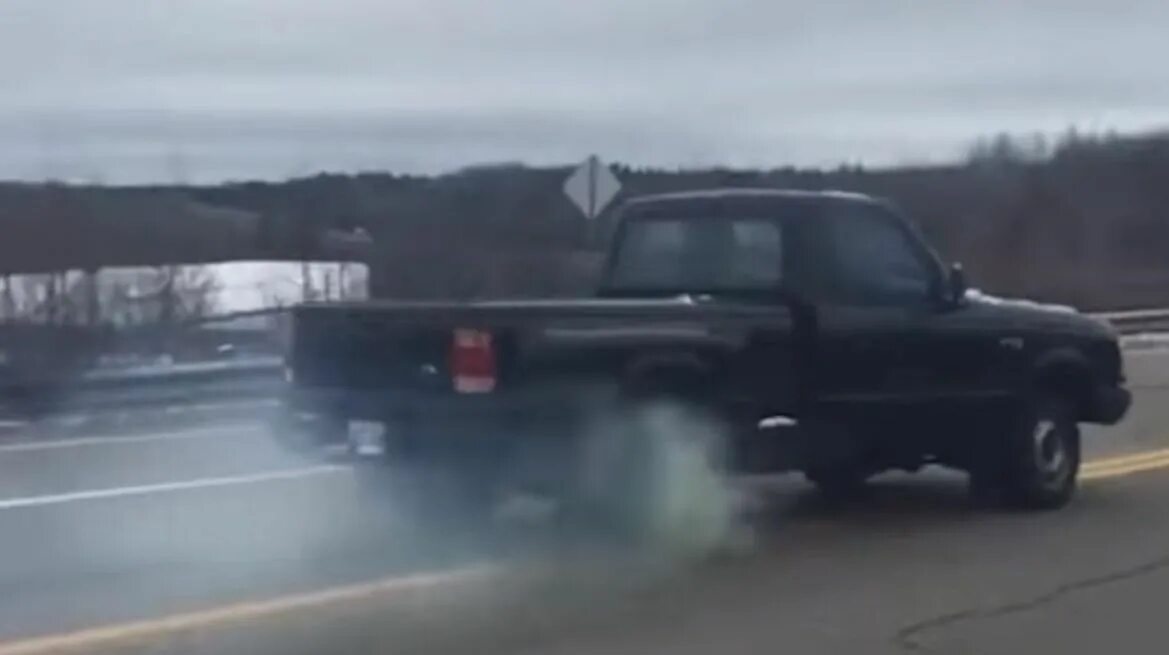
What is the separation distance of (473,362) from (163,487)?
3.33 metres

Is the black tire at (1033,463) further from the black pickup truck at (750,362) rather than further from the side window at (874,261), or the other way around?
the side window at (874,261)

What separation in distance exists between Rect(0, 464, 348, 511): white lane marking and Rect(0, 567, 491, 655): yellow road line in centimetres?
271

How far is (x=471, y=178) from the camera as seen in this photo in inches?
1225

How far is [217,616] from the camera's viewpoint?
9.51 metres

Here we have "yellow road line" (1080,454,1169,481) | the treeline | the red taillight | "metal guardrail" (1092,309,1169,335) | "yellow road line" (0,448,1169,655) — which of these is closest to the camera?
"yellow road line" (0,448,1169,655)

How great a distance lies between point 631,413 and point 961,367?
2409 millimetres

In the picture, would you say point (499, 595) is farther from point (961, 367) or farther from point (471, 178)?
point (471, 178)

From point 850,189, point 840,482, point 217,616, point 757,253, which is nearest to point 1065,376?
point 840,482

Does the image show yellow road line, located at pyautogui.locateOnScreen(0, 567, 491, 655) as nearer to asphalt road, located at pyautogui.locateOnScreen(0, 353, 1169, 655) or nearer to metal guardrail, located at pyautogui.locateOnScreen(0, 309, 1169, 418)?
asphalt road, located at pyautogui.locateOnScreen(0, 353, 1169, 655)

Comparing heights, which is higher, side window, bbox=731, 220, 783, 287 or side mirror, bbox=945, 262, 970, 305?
side window, bbox=731, 220, 783, 287

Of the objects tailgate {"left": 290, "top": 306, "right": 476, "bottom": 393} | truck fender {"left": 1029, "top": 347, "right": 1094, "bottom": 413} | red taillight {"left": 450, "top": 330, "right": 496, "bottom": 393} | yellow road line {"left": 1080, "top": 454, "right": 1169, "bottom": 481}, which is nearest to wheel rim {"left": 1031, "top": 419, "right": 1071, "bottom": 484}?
truck fender {"left": 1029, "top": 347, "right": 1094, "bottom": 413}

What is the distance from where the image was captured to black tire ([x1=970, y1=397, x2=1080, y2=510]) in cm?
1341

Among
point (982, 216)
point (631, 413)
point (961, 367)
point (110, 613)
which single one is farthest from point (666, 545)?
point (982, 216)

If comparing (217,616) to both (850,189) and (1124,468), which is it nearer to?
(1124,468)
